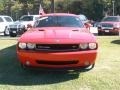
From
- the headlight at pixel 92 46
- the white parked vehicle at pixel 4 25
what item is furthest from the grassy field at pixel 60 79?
the white parked vehicle at pixel 4 25

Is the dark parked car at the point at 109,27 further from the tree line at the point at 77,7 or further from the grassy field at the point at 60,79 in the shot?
the tree line at the point at 77,7

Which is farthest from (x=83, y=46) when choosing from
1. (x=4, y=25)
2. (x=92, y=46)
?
(x=4, y=25)

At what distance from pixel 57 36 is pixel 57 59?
2.01ft

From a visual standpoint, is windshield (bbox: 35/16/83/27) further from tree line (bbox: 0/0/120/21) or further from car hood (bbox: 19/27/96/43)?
tree line (bbox: 0/0/120/21)

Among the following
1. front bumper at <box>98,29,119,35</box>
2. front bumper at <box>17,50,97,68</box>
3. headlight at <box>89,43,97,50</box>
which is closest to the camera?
front bumper at <box>17,50,97,68</box>

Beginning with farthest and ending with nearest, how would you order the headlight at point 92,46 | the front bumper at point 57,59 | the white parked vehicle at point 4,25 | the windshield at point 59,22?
the white parked vehicle at point 4,25 → the windshield at point 59,22 → the headlight at point 92,46 → the front bumper at point 57,59

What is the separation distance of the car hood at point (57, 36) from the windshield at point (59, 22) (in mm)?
736

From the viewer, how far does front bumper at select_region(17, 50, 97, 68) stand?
7.59 meters

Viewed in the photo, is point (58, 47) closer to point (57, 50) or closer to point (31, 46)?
point (57, 50)

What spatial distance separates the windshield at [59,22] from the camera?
9.47m

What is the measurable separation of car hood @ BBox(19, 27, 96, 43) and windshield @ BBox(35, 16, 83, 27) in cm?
74

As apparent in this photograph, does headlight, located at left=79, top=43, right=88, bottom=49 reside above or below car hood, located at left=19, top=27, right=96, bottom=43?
below

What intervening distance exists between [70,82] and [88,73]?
2.90 ft

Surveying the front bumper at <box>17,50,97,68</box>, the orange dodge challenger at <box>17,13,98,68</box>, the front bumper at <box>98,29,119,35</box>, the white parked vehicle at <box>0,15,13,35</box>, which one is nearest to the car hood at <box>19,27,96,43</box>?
the orange dodge challenger at <box>17,13,98,68</box>
